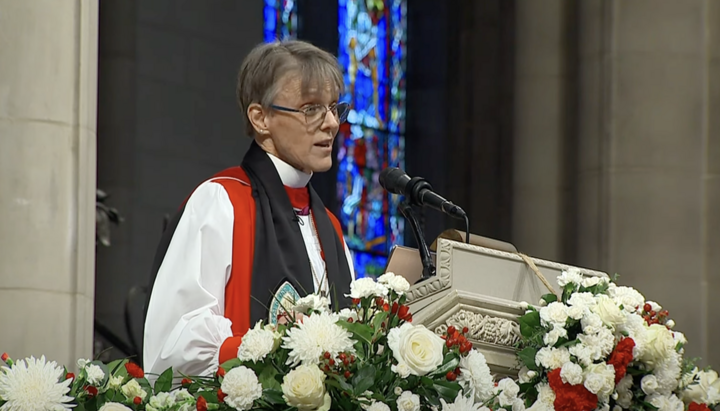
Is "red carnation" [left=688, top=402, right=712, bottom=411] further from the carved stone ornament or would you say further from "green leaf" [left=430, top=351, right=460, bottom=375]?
"green leaf" [left=430, top=351, right=460, bottom=375]

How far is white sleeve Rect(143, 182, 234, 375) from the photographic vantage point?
3782 mm

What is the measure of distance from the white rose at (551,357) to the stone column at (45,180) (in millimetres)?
2943

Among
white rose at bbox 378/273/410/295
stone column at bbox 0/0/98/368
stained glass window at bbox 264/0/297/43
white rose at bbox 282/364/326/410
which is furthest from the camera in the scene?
stained glass window at bbox 264/0/297/43

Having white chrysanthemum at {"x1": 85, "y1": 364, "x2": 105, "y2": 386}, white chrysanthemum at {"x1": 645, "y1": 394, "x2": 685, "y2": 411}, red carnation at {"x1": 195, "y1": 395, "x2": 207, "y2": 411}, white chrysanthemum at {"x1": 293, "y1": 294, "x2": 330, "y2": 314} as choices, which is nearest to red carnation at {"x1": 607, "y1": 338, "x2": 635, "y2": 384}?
white chrysanthemum at {"x1": 645, "y1": 394, "x2": 685, "y2": 411}

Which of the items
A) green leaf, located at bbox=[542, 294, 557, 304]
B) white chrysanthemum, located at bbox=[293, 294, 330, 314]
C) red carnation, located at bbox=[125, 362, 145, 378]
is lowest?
red carnation, located at bbox=[125, 362, 145, 378]

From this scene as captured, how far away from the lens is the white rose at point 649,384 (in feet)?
12.3

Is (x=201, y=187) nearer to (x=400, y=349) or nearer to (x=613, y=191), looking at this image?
(x=400, y=349)

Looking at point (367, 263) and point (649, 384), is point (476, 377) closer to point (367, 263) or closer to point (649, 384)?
point (649, 384)

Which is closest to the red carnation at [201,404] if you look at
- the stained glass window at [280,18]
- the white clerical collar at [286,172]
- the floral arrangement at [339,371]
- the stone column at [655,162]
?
Answer: the floral arrangement at [339,371]

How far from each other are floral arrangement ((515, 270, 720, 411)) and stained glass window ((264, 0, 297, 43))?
889 centimetres

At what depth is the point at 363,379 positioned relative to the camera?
10.4ft

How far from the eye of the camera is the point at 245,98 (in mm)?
4512

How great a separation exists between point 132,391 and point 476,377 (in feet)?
2.89

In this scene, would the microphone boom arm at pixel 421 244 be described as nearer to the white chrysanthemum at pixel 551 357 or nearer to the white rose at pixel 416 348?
the white chrysanthemum at pixel 551 357
